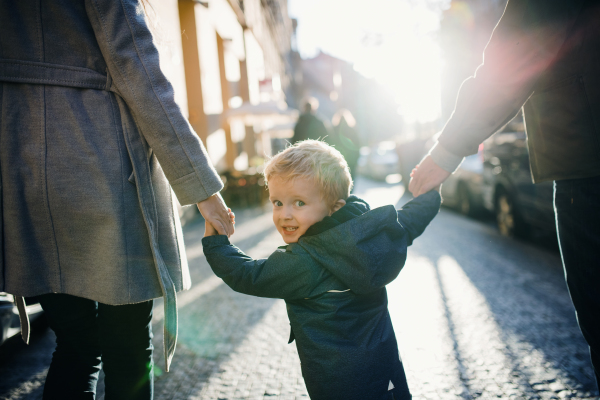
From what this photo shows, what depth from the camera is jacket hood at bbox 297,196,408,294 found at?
1.43m

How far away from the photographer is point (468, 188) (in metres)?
8.00

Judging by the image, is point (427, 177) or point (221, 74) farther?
point (221, 74)

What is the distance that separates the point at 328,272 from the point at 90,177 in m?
0.78

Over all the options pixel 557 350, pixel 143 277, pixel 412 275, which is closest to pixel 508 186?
pixel 412 275

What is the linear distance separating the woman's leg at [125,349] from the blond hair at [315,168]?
2.09 feet

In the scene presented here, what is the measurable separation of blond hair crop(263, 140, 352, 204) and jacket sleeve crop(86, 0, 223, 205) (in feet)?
0.78

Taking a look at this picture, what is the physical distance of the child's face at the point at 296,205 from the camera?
1.55 meters

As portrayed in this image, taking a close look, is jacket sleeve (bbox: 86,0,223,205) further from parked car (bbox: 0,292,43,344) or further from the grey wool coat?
parked car (bbox: 0,292,43,344)

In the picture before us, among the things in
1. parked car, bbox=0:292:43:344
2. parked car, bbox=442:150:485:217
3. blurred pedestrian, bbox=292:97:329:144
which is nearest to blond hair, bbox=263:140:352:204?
parked car, bbox=0:292:43:344

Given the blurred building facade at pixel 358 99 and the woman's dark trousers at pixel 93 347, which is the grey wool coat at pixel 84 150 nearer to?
the woman's dark trousers at pixel 93 347

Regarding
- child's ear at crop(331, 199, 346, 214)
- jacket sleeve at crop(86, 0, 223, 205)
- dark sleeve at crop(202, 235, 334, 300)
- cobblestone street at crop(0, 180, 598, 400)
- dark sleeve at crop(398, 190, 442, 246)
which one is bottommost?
cobblestone street at crop(0, 180, 598, 400)

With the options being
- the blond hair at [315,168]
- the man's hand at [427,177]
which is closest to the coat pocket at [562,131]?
the man's hand at [427,177]

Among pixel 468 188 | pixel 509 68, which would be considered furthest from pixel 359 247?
pixel 468 188

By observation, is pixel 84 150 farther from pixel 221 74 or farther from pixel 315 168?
pixel 221 74
